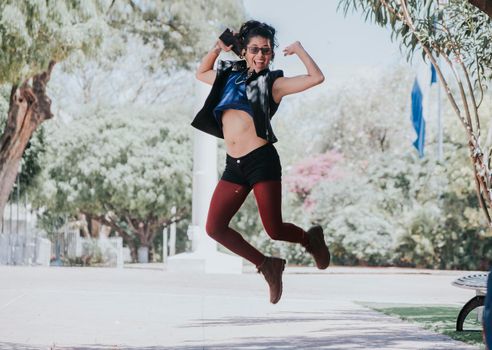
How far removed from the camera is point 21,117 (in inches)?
834

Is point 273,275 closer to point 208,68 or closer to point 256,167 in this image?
point 256,167

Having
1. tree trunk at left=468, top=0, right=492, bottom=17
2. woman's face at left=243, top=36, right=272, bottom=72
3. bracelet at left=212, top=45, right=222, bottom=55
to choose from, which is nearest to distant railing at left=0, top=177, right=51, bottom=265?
bracelet at left=212, top=45, right=222, bottom=55

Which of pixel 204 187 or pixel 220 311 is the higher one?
pixel 204 187

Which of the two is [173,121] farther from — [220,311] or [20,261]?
[220,311]

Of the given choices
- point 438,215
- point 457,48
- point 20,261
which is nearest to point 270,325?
point 457,48

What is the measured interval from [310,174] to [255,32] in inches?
1182

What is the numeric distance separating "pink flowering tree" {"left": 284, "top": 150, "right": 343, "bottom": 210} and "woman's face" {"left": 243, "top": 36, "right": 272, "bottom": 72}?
2818 cm

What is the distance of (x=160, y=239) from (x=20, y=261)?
11.5m

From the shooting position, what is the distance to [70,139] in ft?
118

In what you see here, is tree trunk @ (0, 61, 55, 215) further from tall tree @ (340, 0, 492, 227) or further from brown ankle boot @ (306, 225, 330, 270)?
brown ankle boot @ (306, 225, 330, 270)

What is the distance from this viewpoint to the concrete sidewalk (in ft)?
27.1

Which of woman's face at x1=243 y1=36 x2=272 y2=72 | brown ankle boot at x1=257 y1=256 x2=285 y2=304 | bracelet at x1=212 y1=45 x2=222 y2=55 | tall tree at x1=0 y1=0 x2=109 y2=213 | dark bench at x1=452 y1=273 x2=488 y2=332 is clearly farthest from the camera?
tall tree at x1=0 y1=0 x2=109 y2=213

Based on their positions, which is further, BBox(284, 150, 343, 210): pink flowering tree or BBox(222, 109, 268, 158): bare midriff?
BBox(284, 150, 343, 210): pink flowering tree

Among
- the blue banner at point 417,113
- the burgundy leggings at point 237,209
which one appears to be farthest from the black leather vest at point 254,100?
the blue banner at point 417,113
